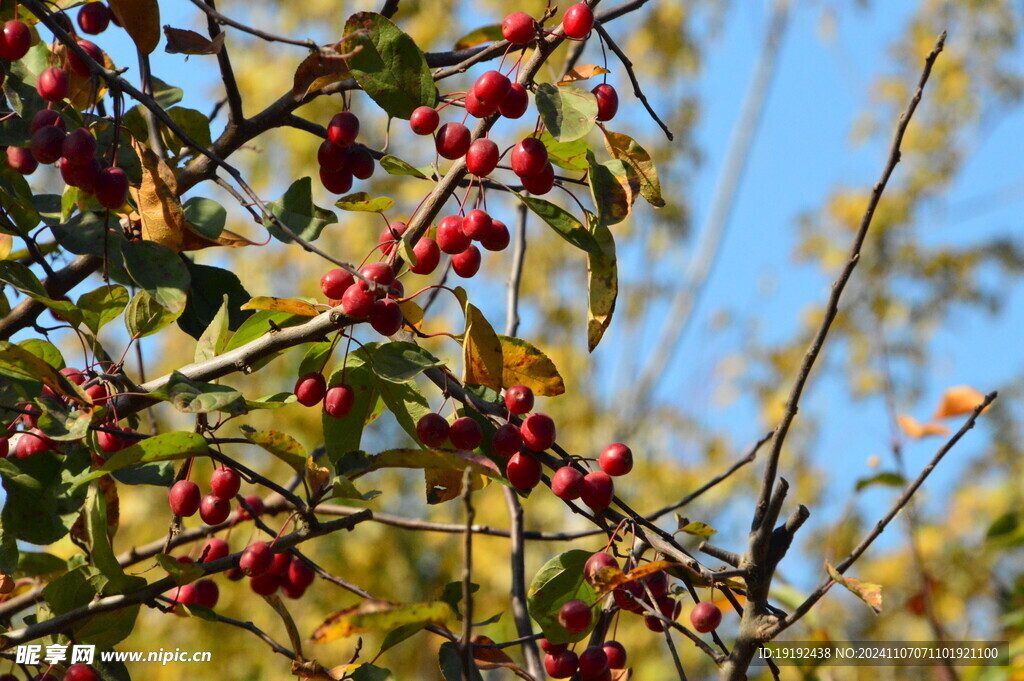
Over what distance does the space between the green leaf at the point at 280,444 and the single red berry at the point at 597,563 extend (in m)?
0.30

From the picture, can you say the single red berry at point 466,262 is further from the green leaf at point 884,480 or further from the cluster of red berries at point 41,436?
the green leaf at point 884,480

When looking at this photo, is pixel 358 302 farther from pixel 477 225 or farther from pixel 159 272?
pixel 159 272

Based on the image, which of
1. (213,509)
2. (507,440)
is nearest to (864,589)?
(507,440)

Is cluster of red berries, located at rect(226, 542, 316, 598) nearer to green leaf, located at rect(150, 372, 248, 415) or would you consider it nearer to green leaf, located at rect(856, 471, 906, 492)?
green leaf, located at rect(150, 372, 248, 415)

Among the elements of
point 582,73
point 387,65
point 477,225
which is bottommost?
point 477,225

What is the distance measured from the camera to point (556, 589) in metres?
0.96

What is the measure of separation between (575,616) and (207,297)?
0.58 meters

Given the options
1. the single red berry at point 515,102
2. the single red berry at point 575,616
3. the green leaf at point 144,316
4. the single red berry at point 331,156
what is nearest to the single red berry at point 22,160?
the green leaf at point 144,316

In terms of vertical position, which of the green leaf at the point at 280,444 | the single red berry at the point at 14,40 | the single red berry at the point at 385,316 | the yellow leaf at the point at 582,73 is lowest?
the green leaf at the point at 280,444

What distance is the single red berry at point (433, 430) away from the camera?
2.99 feet

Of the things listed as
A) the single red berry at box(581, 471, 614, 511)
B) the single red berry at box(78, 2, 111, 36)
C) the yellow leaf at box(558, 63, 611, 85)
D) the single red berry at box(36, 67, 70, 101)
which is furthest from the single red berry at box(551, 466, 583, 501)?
the single red berry at box(78, 2, 111, 36)

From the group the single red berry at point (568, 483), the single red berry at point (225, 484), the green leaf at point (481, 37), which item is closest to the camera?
the single red berry at point (568, 483)

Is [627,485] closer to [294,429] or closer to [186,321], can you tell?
[294,429]

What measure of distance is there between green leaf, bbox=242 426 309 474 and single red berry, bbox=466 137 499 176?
0.33 metres
